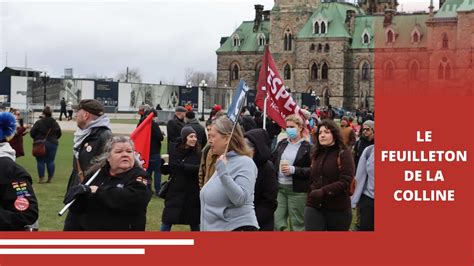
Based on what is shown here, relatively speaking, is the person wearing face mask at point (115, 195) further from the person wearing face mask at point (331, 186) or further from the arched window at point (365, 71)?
the arched window at point (365, 71)

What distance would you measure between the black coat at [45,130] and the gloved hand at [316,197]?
817 cm

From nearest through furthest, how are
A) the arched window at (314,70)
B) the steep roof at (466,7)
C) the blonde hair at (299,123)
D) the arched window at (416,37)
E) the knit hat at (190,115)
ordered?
1. the arched window at (416,37)
2. the blonde hair at (299,123)
3. the knit hat at (190,115)
4. the steep roof at (466,7)
5. the arched window at (314,70)

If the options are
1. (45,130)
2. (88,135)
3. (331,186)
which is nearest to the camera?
(88,135)

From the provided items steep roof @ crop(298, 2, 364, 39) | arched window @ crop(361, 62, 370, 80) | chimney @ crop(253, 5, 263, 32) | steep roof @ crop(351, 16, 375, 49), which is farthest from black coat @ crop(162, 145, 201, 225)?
chimney @ crop(253, 5, 263, 32)

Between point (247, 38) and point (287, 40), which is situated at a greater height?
point (247, 38)

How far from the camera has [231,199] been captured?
5.12m

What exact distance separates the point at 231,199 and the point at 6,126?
160cm

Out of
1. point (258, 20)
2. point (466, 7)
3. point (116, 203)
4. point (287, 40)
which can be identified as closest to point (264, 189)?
point (116, 203)

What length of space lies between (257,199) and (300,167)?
1.83 meters

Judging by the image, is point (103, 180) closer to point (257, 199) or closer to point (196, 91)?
point (257, 199)

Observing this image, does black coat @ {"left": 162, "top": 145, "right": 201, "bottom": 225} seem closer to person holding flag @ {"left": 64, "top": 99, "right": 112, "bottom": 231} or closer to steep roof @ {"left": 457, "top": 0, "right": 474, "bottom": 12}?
person holding flag @ {"left": 64, "top": 99, "right": 112, "bottom": 231}

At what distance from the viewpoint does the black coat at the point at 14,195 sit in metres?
4.57

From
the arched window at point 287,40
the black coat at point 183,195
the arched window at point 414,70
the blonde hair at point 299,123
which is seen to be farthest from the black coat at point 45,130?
the arched window at point 287,40

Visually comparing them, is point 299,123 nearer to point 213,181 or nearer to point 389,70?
point 213,181
